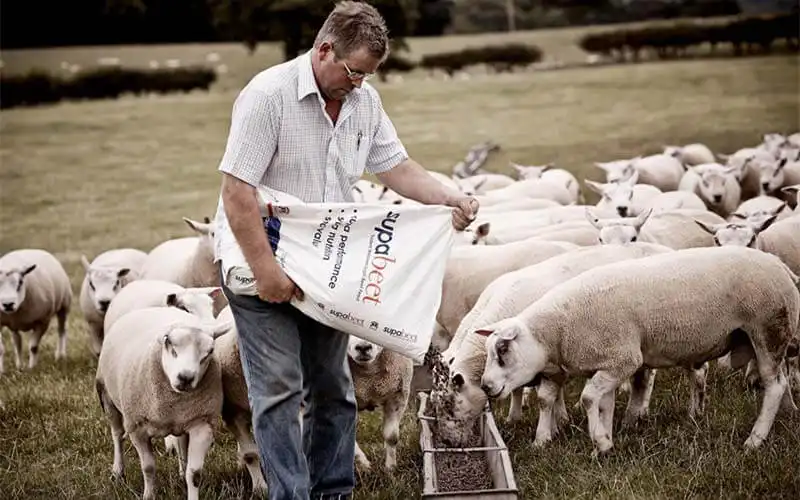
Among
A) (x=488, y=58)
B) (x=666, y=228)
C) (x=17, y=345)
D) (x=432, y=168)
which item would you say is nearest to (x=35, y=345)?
(x=17, y=345)

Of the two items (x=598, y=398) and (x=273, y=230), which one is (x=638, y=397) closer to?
(x=598, y=398)

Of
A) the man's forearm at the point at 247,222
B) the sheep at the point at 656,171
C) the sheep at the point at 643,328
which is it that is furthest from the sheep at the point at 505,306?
the sheep at the point at 656,171

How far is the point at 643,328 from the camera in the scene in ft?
20.3

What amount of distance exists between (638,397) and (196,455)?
108 inches

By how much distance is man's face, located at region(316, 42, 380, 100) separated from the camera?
4.41 metres

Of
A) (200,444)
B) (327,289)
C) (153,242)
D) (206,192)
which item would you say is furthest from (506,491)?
(206,192)

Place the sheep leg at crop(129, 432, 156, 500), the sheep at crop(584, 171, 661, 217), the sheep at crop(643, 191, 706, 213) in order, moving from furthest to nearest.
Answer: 1. the sheep at crop(643, 191, 706, 213)
2. the sheep at crop(584, 171, 661, 217)
3. the sheep leg at crop(129, 432, 156, 500)

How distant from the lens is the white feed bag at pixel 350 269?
4535 mm

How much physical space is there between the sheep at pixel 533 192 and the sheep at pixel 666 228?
2.91 meters

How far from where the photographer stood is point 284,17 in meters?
26.7

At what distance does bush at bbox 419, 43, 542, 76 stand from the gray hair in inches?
909

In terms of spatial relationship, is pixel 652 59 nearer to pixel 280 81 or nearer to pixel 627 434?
pixel 627 434

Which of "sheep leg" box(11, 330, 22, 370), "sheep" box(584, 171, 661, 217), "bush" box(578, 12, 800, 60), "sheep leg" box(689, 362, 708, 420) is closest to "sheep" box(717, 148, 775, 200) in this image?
"sheep" box(584, 171, 661, 217)

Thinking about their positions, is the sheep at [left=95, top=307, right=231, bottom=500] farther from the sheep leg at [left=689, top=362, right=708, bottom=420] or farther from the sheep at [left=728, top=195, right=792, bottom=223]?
the sheep at [left=728, top=195, right=792, bottom=223]
